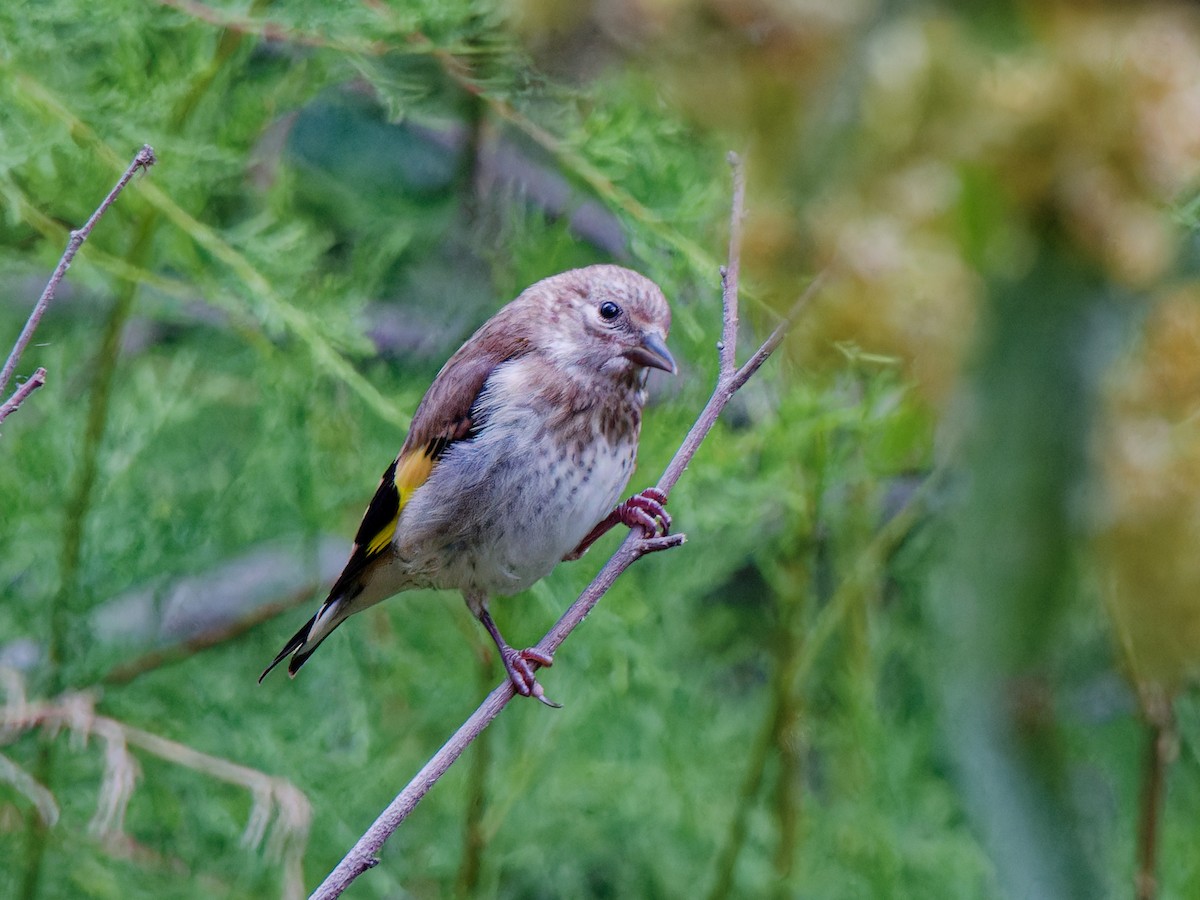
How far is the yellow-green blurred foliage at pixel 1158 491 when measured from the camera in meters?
0.48

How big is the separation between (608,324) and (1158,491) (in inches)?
61.7

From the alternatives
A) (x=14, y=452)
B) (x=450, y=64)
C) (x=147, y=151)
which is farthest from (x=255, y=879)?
(x=147, y=151)

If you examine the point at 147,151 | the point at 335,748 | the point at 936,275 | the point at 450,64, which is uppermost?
the point at 936,275

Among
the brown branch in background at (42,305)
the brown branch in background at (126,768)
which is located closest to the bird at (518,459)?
the brown branch in background at (126,768)

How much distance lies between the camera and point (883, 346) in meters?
0.70

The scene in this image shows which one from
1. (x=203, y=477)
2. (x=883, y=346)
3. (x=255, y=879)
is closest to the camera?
(x=883, y=346)

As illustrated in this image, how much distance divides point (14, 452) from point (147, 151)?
49.9 inches

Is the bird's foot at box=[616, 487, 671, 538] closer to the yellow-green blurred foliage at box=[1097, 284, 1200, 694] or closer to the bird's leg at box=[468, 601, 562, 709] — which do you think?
the bird's leg at box=[468, 601, 562, 709]

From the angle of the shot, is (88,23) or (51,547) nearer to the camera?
(88,23)

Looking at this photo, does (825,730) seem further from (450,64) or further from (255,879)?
(450,64)

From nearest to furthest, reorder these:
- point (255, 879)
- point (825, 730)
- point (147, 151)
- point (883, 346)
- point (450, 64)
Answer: point (883, 346)
point (147, 151)
point (450, 64)
point (255, 879)
point (825, 730)

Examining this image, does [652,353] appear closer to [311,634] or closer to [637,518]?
[637,518]

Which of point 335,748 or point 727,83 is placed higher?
point 727,83

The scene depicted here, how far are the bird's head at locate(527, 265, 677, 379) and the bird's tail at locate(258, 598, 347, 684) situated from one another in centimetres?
50
